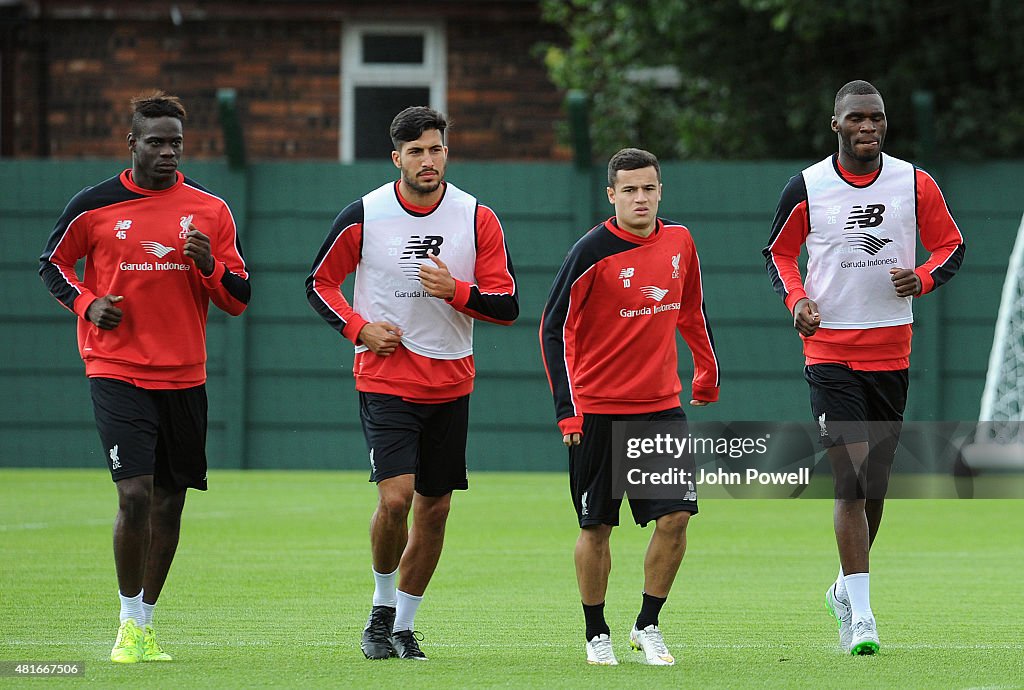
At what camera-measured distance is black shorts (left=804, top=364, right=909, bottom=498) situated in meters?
7.57

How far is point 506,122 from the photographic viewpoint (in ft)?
63.7

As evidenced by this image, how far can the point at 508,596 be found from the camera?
9.07 meters

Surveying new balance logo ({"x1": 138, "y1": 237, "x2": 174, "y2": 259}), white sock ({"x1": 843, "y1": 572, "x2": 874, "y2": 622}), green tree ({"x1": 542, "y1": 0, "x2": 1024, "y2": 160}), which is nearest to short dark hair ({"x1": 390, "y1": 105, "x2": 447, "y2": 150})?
new balance logo ({"x1": 138, "y1": 237, "x2": 174, "y2": 259})

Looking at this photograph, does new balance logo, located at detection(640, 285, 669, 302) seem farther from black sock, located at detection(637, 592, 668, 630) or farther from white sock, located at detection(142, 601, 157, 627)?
white sock, located at detection(142, 601, 157, 627)

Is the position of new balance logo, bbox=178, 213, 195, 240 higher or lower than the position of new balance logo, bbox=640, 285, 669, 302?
higher

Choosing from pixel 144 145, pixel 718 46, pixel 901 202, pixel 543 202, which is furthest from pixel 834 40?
pixel 144 145

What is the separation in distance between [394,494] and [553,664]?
931 millimetres

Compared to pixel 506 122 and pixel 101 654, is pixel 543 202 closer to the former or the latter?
pixel 506 122

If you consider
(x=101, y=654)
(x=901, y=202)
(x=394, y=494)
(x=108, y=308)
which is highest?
(x=901, y=202)

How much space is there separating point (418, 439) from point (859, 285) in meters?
2.03

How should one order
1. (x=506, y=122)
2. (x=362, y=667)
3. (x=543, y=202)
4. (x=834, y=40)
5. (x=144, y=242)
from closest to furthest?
(x=362, y=667)
(x=144, y=242)
(x=543, y=202)
(x=834, y=40)
(x=506, y=122)

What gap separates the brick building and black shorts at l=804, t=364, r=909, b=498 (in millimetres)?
11899
